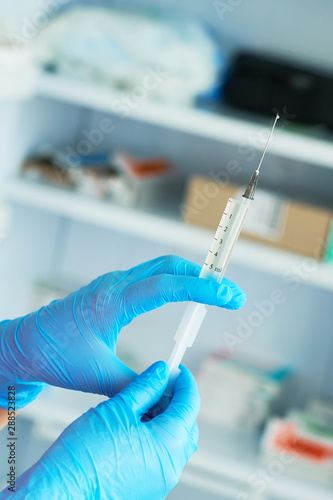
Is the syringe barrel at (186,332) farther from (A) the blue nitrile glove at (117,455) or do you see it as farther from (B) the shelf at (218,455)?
(B) the shelf at (218,455)

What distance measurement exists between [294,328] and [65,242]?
703mm

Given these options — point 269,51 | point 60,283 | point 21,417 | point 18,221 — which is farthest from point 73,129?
point 21,417

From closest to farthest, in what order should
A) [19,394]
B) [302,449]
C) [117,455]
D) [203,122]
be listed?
[117,455] → [19,394] → [203,122] → [302,449]

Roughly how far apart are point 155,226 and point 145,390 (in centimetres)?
82

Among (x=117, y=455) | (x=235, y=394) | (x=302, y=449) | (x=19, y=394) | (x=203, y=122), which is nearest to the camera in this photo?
(x=117, y=455)

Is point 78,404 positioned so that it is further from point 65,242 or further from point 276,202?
point 276,202

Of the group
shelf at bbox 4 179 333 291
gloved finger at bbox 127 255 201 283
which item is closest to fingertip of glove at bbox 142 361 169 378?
gloved finger at bbox 127 255 201 283

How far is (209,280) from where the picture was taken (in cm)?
65

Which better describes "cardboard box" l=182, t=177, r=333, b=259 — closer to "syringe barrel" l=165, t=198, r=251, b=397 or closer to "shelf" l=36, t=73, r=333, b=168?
"shelf" l=36, t=73, r=333, b=168

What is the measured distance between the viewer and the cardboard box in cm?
137

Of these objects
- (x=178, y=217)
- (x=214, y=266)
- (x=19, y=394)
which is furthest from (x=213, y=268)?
(x=178, y=217)

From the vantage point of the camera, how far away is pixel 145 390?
65 cm

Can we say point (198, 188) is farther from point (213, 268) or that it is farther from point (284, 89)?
point (213, 268)

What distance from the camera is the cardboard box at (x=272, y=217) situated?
137 cm
